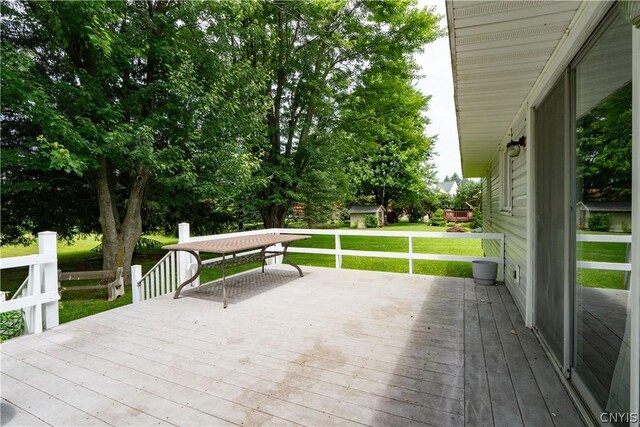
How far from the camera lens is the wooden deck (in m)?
2.11

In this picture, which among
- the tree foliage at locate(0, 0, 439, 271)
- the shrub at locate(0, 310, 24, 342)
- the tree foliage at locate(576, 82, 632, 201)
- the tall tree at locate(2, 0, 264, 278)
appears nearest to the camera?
the tree foliage at locate(576, 82, 632, 201)

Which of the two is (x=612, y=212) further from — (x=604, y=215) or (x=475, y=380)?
(x=475, y=380)

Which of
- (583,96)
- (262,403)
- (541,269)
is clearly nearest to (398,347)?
(262,403)

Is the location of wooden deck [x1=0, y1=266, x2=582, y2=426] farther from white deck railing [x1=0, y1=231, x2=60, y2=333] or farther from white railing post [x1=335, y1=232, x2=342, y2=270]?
white railing post [x1=335, y1=232, x2=342, y2=270]

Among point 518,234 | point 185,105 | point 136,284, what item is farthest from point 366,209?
point 136,284

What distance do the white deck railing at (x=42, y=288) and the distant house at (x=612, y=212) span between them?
4.97 meters

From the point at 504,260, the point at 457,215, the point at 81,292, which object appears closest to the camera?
the point at 504,260

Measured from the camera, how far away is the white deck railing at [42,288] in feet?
11.5

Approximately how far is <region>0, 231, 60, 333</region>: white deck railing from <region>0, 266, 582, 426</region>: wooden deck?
225mm

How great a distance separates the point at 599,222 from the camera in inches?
75.6

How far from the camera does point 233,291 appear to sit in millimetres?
5332

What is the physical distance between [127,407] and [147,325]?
177 cm

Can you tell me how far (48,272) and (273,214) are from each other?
27.3ft

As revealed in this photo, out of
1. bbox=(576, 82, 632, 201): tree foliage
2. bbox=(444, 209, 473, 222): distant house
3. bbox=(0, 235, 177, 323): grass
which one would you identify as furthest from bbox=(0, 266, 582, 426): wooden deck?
bbox=(444, 209, 473, 222): distant house
